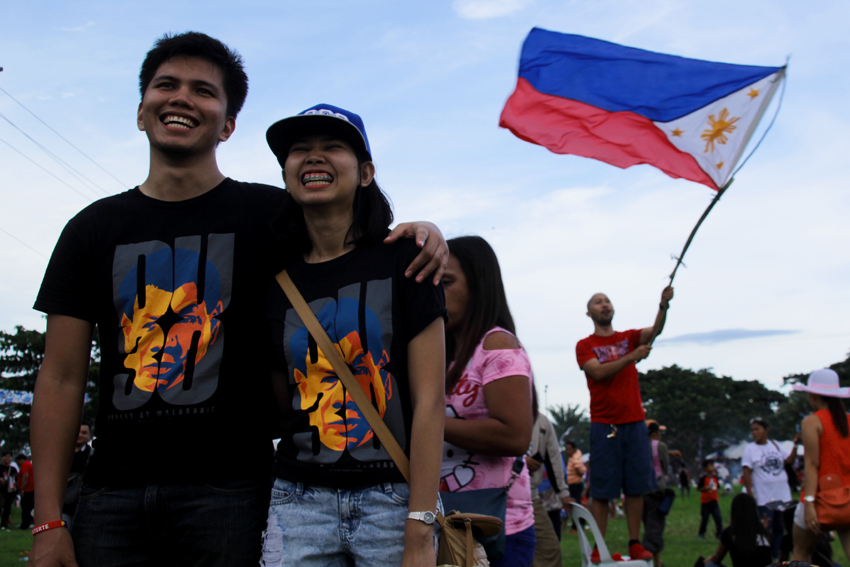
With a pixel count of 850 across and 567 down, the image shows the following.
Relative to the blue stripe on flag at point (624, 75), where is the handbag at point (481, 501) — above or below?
below

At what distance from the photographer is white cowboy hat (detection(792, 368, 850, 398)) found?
616 cm

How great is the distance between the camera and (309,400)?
2.09 m

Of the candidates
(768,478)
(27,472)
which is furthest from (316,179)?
(27,472)

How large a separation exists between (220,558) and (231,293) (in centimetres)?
82

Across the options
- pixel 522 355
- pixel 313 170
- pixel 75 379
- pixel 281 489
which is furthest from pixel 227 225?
pixel 522 355

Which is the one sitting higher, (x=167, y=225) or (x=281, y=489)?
(x=167, y=225)

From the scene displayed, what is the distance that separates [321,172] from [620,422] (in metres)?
4.82

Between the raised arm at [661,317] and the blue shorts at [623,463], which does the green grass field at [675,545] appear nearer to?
the blue shorts at [623,463]

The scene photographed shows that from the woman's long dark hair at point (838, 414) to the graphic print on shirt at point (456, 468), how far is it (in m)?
4.71

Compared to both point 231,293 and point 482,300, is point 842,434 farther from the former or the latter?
point 231,293

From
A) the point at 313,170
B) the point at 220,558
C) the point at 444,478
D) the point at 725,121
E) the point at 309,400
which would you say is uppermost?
the point at 725,121

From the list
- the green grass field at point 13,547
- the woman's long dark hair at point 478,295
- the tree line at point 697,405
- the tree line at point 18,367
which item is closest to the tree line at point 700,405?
the tree line at point 697,405

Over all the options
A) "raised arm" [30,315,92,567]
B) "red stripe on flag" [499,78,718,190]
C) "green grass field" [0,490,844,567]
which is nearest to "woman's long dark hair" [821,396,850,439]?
"red stripe on flag" [499,78,718,190]

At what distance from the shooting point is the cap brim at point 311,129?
7.54ft
